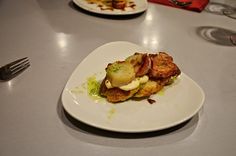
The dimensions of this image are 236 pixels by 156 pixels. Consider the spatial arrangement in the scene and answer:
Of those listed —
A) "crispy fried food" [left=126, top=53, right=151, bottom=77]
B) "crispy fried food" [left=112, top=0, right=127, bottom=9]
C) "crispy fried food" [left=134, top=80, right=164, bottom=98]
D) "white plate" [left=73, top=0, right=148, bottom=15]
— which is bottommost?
"crispy fried food" [left=134, top=80, right=164, bottom=98]

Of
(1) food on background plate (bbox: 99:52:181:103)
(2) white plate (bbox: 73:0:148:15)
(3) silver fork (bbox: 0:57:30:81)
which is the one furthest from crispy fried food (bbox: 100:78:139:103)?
(2) white plate (bbox: 73:0:148:15)

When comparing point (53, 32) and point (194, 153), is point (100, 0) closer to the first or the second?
point (53, 32)

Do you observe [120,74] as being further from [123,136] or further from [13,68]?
[13,68]

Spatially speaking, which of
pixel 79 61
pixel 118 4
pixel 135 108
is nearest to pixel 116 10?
pixel 118 4

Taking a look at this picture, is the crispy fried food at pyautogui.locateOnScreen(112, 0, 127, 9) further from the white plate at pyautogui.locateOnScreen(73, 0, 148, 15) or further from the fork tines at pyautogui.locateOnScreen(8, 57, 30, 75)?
the fork tines at pyautogui.locateOnScreen(8, 57, 30, 75)

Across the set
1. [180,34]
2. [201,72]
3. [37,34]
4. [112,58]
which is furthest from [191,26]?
[37,34]

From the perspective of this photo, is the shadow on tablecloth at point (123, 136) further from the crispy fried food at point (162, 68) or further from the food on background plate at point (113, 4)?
the food on background plate at point (113, 4)
